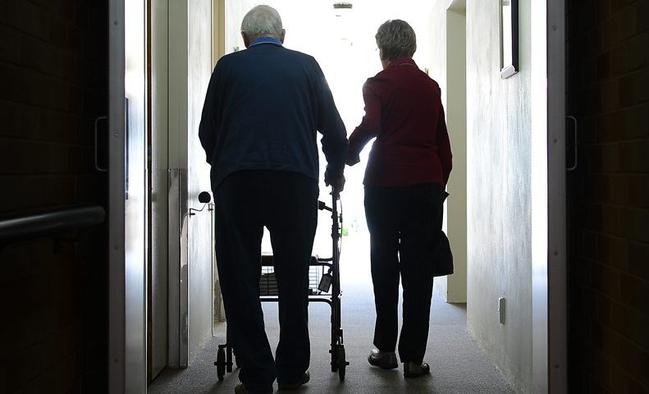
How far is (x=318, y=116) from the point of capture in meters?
3.29

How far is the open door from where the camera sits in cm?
238

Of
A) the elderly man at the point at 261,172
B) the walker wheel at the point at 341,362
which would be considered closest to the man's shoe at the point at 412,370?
the walker wheel at the point at 341,362

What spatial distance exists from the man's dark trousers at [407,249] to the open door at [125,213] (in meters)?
1.44

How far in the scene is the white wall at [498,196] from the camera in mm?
3363
